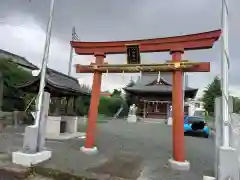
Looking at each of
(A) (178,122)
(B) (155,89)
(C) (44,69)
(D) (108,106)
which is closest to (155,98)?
(B) (155,89)

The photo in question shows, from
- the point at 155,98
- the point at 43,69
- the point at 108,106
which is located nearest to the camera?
the point at 43,69

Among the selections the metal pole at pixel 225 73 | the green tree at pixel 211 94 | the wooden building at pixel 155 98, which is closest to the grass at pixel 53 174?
the metal pole at pixel 225 73

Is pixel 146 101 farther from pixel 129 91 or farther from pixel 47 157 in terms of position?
pixel 47 157

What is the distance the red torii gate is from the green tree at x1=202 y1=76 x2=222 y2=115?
29.7 meters

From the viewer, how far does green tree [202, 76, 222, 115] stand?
34.1m

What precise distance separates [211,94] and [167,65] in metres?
32.0

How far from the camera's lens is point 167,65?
693 cm

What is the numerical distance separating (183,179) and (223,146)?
156 cm

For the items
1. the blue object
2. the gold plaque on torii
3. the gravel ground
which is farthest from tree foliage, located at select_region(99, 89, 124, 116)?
the gold plaque on torii

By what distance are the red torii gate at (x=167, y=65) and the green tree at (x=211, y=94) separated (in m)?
29.7

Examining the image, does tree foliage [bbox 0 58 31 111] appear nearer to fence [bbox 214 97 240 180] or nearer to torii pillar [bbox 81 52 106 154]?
torii pillar [bbox 81 52 106 154]

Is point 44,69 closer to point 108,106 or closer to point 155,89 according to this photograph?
point 155,89

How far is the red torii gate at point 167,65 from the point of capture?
21.7ft

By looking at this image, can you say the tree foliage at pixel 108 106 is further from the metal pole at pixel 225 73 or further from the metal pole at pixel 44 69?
the metal pole at pixel 225 73
